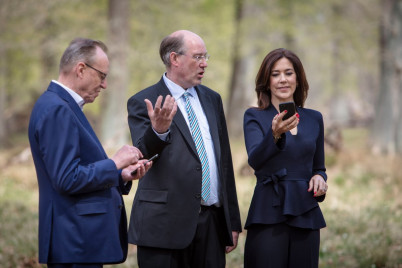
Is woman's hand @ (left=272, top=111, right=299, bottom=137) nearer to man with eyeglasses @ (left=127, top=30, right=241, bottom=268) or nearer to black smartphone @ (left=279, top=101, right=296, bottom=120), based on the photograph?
black smartphone @ (left=279, top=101, right=296, bottom=120)

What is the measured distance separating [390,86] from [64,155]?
15.6 m

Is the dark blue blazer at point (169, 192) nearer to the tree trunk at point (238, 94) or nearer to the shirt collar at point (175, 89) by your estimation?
the shirt collar at point (175, 89)

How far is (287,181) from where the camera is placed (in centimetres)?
395

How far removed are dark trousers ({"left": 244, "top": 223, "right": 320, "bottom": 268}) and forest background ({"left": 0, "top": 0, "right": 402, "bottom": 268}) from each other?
2413mm

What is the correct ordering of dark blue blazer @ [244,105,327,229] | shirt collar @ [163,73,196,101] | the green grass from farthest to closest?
1. the green grass
2. shirt collar @ [163,73,196,101]
3. dark blue blazer @ [244,105,327,229]

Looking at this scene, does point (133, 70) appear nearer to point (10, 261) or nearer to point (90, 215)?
point (10, 261)

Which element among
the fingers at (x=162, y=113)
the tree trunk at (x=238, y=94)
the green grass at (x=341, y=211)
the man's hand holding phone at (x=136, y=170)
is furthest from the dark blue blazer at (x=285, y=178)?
the tree trunk at (x=238, y=94)

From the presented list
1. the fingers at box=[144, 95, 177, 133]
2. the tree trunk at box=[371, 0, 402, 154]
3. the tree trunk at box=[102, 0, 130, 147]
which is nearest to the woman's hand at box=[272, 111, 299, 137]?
the fingers at box=[144, 95, 177, 133]

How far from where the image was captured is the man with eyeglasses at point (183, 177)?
3.76 meters

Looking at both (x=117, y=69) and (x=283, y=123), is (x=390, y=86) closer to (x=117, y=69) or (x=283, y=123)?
(x=117, y=69)

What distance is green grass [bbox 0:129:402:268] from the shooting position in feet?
21.0

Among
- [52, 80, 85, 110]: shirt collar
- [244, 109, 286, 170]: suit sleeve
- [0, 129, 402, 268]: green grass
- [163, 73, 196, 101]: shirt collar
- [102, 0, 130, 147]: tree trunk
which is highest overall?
[102, 0, 130, 147]: tree trunk

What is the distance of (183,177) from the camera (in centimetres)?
378

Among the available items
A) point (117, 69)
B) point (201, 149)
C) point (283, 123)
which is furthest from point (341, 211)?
point (117, 69)
